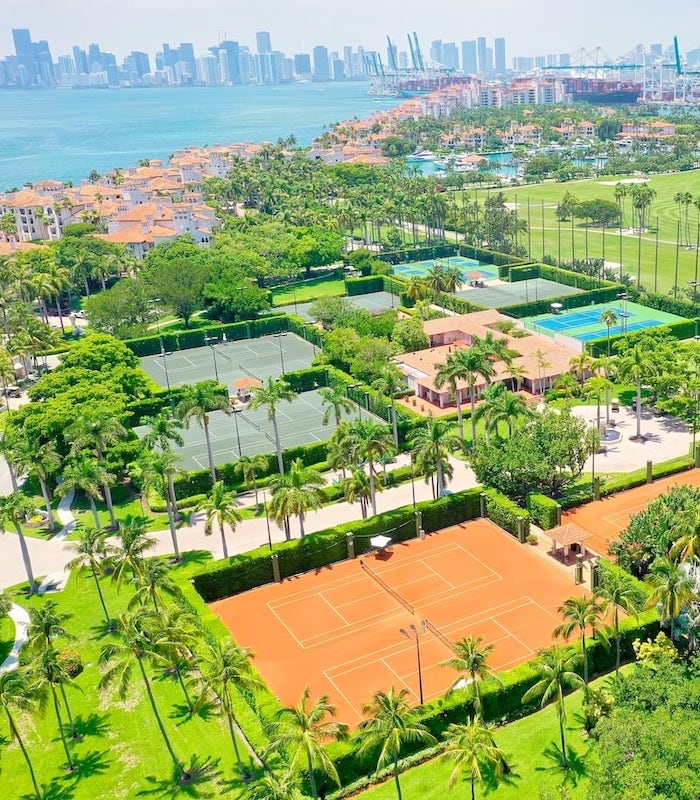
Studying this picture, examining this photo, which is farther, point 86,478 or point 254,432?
point 254,432

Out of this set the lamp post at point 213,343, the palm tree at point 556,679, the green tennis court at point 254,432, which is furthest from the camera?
the lamp post at point 213,343

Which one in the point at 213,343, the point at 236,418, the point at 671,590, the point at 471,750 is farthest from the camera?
the point at 213,343

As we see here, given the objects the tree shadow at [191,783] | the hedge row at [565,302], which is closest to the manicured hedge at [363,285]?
the hedge row at [565,302]

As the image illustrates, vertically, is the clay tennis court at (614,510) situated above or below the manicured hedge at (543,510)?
below

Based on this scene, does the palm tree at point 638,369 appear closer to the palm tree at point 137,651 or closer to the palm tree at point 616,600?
the palm tree at point 616,600

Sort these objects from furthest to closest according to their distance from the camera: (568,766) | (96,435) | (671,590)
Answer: (96,435) < (671,590) < (568,766)

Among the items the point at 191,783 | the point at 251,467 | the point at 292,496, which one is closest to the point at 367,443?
the point at 292,496

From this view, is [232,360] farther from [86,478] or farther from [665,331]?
[665,331]
